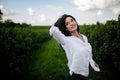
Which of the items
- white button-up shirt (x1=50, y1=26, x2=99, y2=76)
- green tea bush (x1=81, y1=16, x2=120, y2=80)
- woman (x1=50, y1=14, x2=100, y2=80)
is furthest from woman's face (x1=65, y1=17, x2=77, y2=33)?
green tea bush (x1=81, y1=16, x2=120, y2=80)

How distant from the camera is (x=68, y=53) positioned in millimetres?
3811

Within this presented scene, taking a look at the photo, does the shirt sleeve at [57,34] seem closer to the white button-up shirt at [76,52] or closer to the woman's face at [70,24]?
the white button-up shirt at [76,52]

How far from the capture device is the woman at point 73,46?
3699mm

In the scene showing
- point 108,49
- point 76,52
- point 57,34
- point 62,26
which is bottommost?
point 108,49

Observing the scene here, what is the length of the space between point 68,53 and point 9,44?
21.9 feet

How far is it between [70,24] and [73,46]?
44 centimetres

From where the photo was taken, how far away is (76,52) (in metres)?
3.70

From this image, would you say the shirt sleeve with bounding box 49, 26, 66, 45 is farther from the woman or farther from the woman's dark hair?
the woman's dark hair

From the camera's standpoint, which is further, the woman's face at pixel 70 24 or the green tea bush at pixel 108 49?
the green tea bush at pixel 108 49

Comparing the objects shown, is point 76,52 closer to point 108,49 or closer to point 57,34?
point 57,34

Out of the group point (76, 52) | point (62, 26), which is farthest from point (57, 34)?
point (76, 52)

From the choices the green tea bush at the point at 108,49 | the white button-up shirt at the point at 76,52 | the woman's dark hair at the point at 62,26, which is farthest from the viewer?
the green tea bush at the point at 108,49

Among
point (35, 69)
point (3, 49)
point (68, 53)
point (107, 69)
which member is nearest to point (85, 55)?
point (68, 53)

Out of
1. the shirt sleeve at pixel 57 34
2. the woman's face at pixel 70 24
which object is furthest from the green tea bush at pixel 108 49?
the shirt sleeve at pixel 57 34
